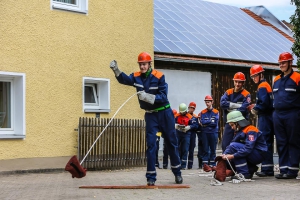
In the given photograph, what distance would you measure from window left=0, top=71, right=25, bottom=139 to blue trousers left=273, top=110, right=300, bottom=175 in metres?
5.57

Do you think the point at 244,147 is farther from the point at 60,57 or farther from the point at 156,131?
the point at 60,57

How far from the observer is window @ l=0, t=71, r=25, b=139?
13609mm

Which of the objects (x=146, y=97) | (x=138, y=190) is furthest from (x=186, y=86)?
(x=138, y=190)

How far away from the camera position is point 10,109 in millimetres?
13812

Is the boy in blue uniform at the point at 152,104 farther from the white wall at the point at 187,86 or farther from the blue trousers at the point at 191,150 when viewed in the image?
the white wall at the point at 187,86

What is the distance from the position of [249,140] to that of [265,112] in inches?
40.7

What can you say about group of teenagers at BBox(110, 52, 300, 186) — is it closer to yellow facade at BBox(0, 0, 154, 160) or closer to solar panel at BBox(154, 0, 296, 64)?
yellow facade at BBox(0, 0, 154, 160)

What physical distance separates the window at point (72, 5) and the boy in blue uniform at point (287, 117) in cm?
563

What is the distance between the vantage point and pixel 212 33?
24922 millimetres

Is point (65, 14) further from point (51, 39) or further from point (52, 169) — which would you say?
point (52, 169)

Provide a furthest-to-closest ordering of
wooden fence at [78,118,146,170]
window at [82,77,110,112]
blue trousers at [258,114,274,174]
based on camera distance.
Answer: window at [82,77,110,112]
wooden fence at [78,118,146,170]
blue trousers at [258,114,274,174]

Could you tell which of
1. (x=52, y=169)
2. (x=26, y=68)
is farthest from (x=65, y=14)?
(x=52, y=169)

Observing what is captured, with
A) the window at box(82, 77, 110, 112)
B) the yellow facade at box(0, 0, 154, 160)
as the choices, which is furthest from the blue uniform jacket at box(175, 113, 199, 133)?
the window at box(82, 77, 110, 112)

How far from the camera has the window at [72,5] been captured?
14444 mm
